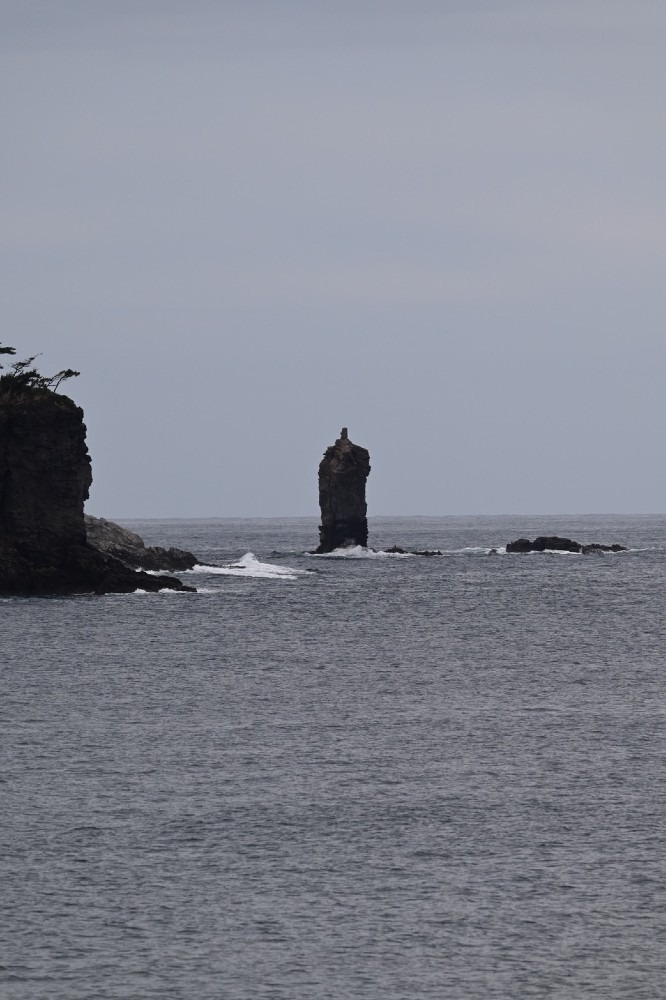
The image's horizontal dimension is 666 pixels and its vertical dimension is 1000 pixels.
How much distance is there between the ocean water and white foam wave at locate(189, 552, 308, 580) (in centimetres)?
5295

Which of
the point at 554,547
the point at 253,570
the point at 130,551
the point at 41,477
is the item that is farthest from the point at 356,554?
the point at 41,477

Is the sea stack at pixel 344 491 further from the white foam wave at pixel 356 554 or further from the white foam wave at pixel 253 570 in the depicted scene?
the white foam wave at pixel 253 570

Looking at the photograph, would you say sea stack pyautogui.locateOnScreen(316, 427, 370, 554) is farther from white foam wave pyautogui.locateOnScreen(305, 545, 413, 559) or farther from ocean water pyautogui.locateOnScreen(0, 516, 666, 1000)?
ocean water pyautogui.locateOnScreen(0, 516, 666, 1000)

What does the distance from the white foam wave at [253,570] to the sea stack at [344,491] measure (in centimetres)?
2146

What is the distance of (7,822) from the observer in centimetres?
2995

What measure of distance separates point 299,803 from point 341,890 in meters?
6.57

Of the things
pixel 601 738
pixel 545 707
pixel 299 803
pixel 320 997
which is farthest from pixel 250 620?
pixel 320 997

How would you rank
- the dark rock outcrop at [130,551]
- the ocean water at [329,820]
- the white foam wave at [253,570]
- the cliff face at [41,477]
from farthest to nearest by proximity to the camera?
the dark rock outcrop at [130,551]
the white foam wave at [253,570]
the cliff face at [41,477]
the ocean water at [329,820]

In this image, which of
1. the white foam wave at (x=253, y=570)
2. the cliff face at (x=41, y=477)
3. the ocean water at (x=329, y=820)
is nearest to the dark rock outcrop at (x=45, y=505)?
the cliff face at (x=41, y=477)

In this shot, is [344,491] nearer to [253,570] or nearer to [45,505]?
[253,570]

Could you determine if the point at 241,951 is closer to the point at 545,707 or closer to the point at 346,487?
the point at 545,707

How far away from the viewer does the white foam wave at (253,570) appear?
120 meters

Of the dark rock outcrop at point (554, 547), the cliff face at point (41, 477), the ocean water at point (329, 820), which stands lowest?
the ocean water at point (329, 820)

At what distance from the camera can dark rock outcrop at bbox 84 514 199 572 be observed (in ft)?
394
